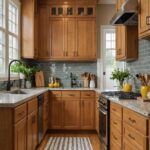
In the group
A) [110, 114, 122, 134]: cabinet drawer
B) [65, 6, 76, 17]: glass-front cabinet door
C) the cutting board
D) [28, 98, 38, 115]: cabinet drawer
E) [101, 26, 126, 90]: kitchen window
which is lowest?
[110, 114, 122, 134]: cabinet drawer

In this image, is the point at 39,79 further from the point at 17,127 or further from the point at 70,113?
the point at 17,127

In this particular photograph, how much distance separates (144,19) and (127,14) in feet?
2.15

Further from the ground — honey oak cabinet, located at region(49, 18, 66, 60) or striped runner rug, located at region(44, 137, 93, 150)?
honey oak cabinet, located at region(49, 18, 66, 60)

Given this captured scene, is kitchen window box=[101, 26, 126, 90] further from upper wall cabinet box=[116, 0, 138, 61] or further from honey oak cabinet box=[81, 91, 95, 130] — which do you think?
upper wall cabinet box=[116, 0, 138, 61]

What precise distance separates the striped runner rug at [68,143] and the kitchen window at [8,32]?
1452mm

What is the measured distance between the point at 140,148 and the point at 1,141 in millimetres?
1330

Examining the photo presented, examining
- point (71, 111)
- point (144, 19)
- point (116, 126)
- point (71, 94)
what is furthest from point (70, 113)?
point (144, 19)

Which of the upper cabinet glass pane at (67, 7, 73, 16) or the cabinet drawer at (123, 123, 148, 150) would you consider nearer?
the cabinet drawer at (123, 123, 148, 150)

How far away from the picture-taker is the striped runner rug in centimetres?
422

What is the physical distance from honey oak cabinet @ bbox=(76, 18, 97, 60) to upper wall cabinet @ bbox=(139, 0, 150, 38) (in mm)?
2774

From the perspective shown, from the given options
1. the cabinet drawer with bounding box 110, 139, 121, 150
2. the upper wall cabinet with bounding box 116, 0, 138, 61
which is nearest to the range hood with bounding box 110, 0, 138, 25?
the upper wall cabinet with bounding box 116, 0, 138, 61

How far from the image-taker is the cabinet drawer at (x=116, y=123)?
284cm

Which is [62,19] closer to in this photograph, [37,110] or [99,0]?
[99,0]

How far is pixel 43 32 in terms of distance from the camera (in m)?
5.76
